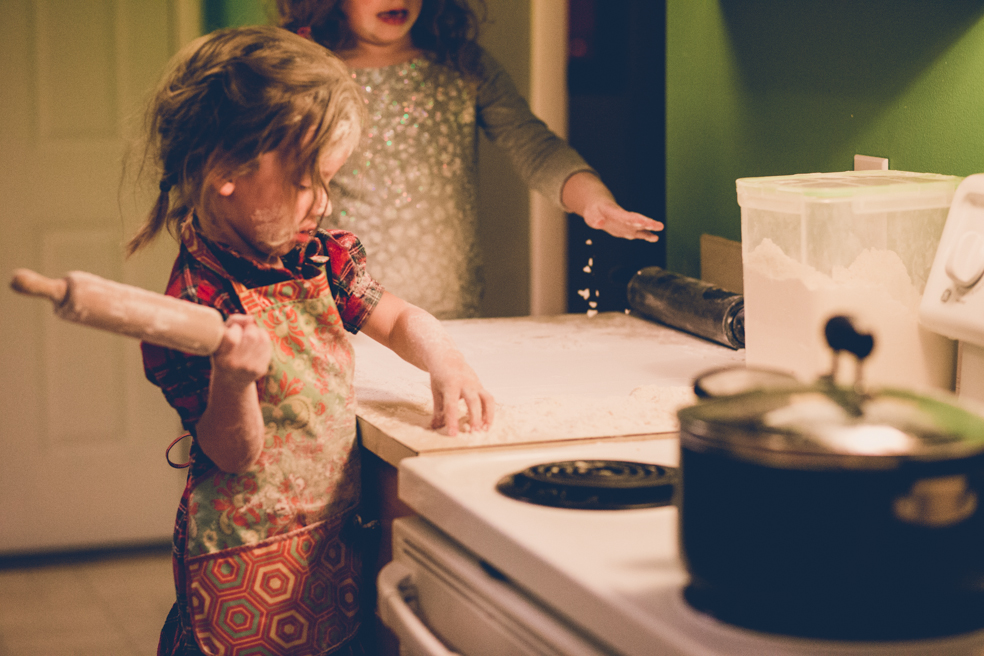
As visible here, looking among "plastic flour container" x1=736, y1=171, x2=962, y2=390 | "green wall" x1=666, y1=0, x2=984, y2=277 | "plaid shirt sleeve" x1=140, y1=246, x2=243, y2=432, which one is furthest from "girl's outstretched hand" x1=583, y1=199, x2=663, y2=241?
"plaid shirt sleeve" x1=140, y1=246, x2=243, y2=432

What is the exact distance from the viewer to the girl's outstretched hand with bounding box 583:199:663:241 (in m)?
1.57

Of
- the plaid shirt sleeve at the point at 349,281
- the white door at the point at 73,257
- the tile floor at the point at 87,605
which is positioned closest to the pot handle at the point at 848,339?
the plaid shirt sleeve at the point at 349,281

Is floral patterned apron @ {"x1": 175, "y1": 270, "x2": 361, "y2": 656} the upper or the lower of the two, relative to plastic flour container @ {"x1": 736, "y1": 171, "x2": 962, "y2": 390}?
lower

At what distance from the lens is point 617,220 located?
64.3 inches

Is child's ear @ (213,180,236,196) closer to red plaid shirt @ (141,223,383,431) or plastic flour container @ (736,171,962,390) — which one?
red plaid shirt @ (141,223,383,431)

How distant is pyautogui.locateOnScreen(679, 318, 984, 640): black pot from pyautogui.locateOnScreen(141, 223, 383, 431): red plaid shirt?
0.60m

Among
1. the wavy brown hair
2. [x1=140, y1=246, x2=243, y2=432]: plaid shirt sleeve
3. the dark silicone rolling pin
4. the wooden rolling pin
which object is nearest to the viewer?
the wooden rolling pin

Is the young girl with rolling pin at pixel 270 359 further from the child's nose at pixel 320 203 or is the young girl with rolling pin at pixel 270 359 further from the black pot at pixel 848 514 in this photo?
the black pot at pixel 848 514

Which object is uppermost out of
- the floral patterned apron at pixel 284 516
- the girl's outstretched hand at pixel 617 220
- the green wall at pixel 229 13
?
the green wall at pixel 229 13

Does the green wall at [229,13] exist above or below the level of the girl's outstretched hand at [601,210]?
above

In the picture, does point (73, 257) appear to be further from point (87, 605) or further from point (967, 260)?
point (967, 260)

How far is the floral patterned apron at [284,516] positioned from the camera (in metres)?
1.07

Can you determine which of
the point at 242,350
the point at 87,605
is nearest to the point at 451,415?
the point at 242,350

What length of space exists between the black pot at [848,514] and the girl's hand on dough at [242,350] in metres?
0.41
